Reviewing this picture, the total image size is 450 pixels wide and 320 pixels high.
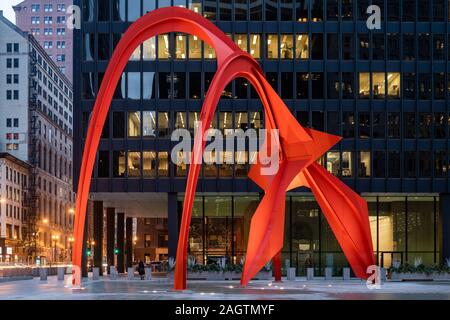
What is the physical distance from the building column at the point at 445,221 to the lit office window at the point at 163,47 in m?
25.0

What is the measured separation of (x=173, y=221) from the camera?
59.0 m

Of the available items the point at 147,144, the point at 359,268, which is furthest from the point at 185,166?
the point at 359,268

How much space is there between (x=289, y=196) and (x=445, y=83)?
15684mm

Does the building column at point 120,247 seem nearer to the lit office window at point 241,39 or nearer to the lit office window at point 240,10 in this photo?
the lit office window at point 241,39

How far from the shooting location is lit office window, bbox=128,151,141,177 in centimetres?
5794

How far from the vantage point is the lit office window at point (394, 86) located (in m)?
59.7

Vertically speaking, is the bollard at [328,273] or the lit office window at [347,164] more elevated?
the lit office window at [347,164]

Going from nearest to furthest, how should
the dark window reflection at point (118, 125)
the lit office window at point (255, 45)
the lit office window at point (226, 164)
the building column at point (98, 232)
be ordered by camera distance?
the lit office window at point (226, 164) < the dark window reflection at point (118, 125) < the lit office window at point (255, 45) < the building column at point (98, 232)

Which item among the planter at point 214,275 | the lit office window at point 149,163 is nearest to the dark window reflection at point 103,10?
the lit office window at point 149,163

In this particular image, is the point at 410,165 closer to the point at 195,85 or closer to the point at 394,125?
the point at 394,125

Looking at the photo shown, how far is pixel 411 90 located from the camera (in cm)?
5978

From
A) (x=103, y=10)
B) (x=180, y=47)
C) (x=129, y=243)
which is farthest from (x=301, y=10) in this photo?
(x=129, y=243)

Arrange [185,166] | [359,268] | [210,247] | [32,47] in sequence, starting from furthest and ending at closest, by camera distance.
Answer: [32,47] < [210,247] < [185,166] < [359,268]

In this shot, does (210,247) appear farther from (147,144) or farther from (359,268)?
(359,268)
